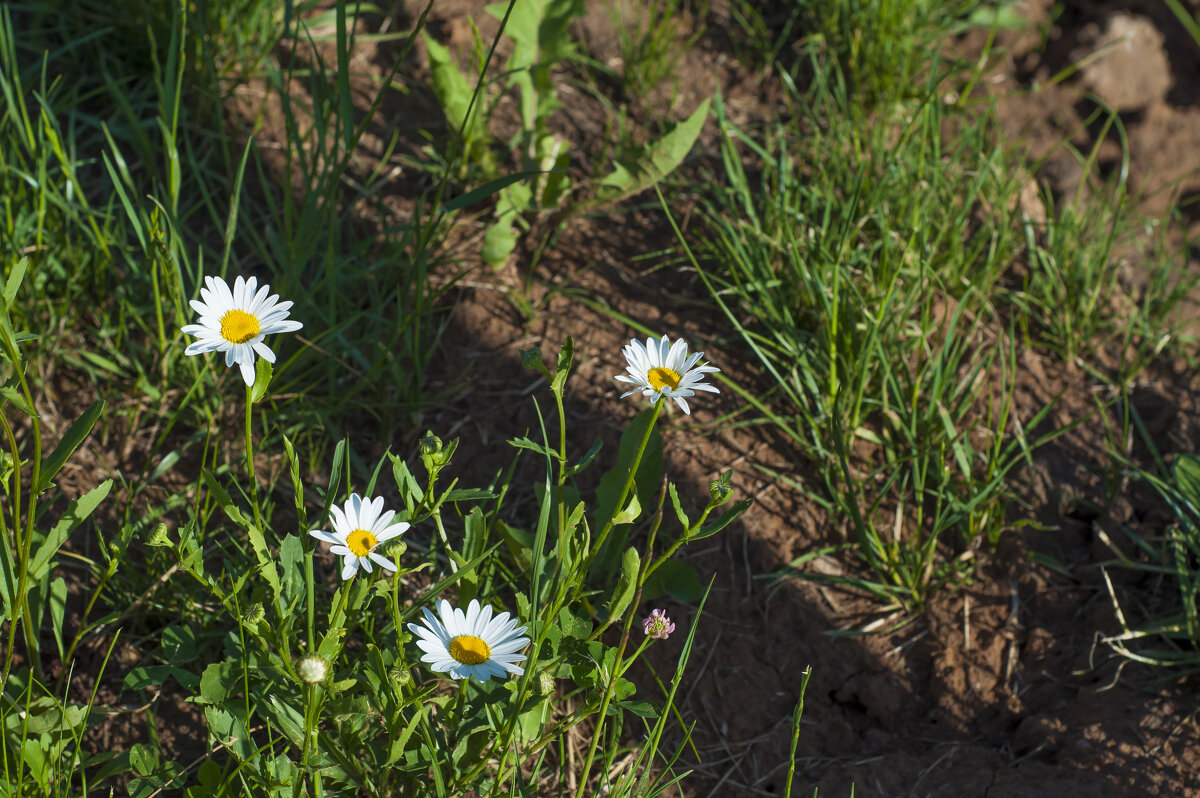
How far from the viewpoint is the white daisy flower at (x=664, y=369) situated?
1.26m

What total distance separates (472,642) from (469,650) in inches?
0.8

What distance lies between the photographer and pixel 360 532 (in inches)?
49.3

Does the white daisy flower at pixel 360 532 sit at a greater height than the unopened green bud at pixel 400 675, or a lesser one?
greater

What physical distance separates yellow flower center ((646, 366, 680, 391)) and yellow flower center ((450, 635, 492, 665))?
403 mm

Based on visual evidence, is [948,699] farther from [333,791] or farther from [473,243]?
[473,243]

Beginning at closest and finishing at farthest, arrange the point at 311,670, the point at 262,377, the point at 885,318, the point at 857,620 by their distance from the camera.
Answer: the point at 311,670, the point at 262,377, the point at 857,620, the point at 885,318

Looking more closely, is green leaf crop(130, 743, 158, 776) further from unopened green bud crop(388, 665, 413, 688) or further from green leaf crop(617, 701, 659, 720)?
green leaf crop(617, 701, 659, 720)

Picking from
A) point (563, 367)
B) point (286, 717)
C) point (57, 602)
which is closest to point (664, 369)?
point (563, 367)

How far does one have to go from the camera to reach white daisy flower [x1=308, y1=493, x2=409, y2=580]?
1.20 metres

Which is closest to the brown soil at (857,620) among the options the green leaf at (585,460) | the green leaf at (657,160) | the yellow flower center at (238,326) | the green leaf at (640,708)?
the green leaf at (657,160)

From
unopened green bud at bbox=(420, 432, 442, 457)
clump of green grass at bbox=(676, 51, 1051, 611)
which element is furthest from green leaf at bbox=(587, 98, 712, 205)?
unopened green bud at bbox=(420, 432, 442, 457)

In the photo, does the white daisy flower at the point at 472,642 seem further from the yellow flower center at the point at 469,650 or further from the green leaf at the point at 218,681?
the green leaf at the point at 218,681

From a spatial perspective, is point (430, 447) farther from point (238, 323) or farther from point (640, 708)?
point (640, 708)

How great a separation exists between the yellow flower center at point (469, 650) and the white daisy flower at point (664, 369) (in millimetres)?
371
